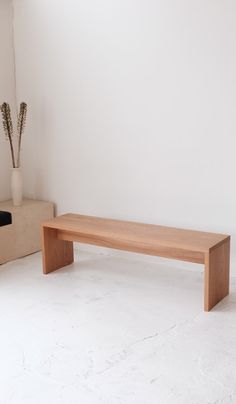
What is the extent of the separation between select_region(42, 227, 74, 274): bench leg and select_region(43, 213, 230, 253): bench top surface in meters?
0.11

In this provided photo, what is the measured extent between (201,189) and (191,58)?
3.09 feet

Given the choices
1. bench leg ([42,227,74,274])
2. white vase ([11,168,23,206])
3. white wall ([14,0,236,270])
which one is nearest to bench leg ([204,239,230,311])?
white wall ([14,0,236,270])

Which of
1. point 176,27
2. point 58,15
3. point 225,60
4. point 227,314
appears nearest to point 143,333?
point 227,314

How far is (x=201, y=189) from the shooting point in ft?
11.6

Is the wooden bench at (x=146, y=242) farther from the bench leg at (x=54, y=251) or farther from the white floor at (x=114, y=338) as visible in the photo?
the white floor at (x=114, y=338)

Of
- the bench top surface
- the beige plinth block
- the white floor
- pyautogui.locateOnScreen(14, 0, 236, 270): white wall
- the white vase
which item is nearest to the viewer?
the white floor

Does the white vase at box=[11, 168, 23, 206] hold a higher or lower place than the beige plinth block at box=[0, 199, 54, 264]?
higher

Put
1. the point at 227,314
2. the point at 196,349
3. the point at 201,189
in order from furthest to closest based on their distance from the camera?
the point at 201,189, the point at 227,314, the point at 196,349

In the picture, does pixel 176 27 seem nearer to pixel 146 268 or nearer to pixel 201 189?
pixel 201 189

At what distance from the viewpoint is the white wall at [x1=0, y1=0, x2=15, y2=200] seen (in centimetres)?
434

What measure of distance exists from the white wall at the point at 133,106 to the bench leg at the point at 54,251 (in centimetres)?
48

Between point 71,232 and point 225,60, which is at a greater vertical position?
point 225,60

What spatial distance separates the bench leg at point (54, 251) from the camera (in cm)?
366

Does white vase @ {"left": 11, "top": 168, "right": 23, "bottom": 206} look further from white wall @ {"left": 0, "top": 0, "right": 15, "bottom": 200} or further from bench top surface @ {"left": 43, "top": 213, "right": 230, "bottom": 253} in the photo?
bench top surface @ {"left": 43, "top": 213, "right": 230, "bottom": 253}
